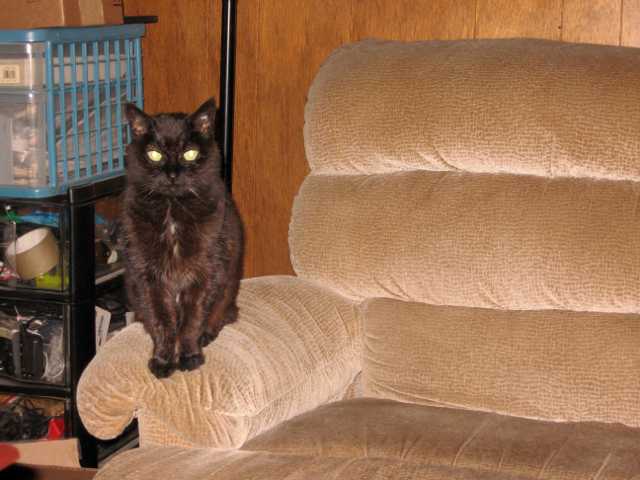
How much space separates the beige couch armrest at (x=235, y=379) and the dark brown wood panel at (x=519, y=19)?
2.80ft

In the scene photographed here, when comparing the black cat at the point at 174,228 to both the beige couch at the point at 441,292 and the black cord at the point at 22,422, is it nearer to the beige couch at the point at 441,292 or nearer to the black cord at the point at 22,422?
the beige couch at the point at 441,292

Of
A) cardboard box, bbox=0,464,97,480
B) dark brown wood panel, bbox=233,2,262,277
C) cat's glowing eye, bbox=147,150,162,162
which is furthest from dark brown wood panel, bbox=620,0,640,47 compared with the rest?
cardboard box, bbox=0,464,97,480

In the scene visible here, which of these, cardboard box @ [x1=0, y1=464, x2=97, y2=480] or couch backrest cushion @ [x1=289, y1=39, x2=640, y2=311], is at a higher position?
couch backrest cushion @ [x1=289, y1=39, x2=640, y2=311]

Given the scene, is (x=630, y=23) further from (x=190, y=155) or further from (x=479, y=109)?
(x=190, y=155)

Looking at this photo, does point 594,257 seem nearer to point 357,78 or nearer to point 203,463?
point 357,78

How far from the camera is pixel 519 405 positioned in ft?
5.56

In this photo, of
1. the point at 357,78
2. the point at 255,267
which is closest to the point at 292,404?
the point at 357,78

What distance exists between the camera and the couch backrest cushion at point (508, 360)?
1.65 metres

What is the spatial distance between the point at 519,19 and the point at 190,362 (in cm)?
119

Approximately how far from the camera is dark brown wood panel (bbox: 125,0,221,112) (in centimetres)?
235

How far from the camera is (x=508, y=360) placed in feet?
5.62

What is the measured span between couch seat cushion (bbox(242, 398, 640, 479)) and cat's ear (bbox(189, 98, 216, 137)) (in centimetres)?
58

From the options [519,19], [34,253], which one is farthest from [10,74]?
[519,19]

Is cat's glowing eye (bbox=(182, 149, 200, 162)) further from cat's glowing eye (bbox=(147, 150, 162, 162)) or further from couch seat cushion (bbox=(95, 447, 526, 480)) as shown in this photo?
couch seat cushion (bbox=(95, 447, 526, 480))
